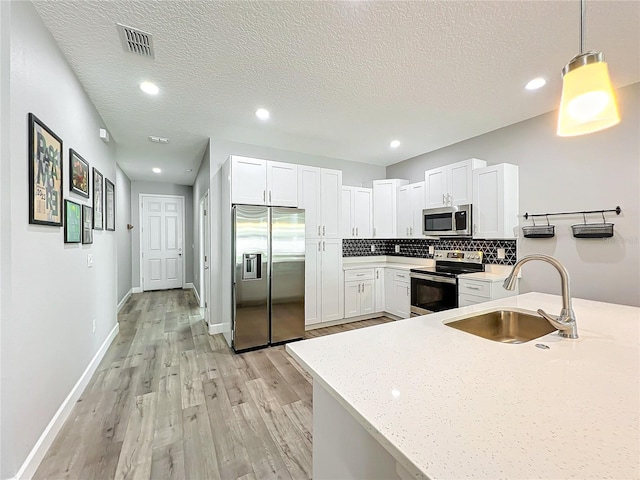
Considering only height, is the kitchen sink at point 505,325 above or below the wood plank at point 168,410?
above

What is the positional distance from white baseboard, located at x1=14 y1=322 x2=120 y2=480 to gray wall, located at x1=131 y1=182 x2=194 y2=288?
4.33 m

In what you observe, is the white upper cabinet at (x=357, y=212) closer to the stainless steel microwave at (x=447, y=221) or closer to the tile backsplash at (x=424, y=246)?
the tile backsplash at (x=424, y=246)

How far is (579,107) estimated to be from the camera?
1.05 m

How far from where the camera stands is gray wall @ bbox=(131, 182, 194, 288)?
21.7ft

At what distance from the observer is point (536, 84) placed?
250cm

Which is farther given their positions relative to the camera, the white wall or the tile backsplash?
the tile backsplash

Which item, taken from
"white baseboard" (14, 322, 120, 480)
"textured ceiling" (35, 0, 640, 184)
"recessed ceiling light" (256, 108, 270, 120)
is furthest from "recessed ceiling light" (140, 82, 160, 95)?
"white baseboard" (14, 322, 120, 480)

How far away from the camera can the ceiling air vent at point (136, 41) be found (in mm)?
1834

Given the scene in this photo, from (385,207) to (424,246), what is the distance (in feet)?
2.96

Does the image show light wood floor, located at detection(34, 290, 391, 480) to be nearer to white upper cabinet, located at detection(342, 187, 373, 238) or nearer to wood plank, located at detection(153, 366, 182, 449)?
wood plank, located at detection(153, 366, 182, 449)

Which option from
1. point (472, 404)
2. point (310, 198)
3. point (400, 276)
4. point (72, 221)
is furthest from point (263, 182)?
point (472, 404)

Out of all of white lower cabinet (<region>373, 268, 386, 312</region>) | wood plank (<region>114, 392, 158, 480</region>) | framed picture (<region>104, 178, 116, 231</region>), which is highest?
framed picture (<region>104, 178, 116, 231</region>)

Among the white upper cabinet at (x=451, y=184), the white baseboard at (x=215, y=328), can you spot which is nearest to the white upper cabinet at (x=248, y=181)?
the white baseboard at (x=215, y=328)

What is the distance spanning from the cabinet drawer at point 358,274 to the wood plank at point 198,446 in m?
2.61
